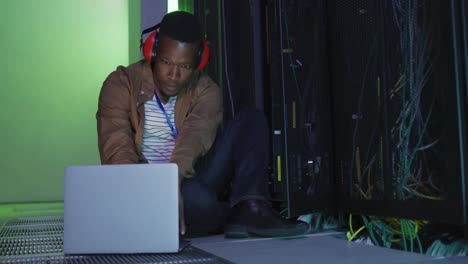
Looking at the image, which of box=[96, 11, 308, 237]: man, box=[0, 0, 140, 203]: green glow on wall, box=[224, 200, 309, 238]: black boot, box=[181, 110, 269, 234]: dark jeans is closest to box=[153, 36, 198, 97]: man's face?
box=[96, 11, 308, 237]: man

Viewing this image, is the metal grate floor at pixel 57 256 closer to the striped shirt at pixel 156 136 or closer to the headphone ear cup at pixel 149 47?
the striped shirt at pixel 156 136

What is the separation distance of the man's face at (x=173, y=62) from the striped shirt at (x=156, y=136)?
8 cm

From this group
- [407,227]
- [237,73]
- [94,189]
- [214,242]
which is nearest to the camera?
[94,189]

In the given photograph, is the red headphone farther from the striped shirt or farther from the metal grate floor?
the metal grate floor

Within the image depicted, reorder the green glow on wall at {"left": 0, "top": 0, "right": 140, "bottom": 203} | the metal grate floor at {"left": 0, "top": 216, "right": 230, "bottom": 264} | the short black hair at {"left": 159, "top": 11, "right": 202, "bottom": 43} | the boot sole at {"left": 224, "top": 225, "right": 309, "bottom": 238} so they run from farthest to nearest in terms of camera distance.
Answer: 1. the green glow on wall at {"left": 0, "top": 0, "right": 140, "bottom": 203}
2. the short black hair at {"left": 159, "top": 11, "right": 202, "bottom": 43}
3. the boot sole at {"left": 224, "top": 225, "right": 309, "bottom": 238}
4. the metal grate floor at {"left": 0, "top": 216, "right": 230, "bottom": 264}

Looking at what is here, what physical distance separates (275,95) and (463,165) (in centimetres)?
65

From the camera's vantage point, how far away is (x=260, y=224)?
4.84ft

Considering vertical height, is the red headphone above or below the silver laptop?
above

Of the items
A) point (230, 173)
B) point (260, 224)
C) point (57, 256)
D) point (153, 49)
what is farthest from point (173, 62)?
point (57, 256)

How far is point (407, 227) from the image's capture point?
1.32 metres

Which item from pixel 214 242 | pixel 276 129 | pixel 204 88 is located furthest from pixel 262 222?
pixel 204 88

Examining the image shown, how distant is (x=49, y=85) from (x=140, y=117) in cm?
279

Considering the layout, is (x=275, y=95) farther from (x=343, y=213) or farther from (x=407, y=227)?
(x=407, y=227)

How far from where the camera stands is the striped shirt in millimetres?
1608
